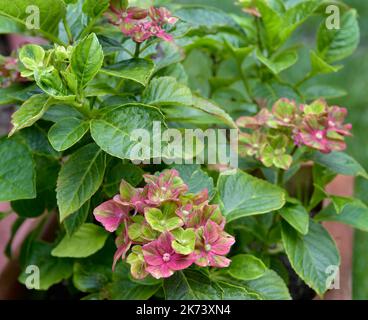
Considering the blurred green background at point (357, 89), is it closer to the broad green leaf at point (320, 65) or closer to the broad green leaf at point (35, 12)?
the broad green leaf at point (320, 65)

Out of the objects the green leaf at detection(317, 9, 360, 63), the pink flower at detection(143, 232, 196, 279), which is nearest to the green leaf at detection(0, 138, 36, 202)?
the pink flower at detection(143, 232, 196, 279)

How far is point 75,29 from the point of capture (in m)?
1.04

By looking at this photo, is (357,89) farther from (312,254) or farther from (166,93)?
(166,93)

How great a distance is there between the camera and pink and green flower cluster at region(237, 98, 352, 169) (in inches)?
39.1

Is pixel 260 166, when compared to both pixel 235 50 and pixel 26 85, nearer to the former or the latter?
pixel 235 50

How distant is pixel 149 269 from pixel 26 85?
1.50ft

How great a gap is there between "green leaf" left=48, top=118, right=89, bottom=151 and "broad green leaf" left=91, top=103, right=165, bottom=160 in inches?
0.8

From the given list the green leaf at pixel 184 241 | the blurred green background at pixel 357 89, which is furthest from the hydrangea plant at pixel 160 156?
the blurred green background at pixel 357 89

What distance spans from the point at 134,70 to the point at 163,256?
30cm

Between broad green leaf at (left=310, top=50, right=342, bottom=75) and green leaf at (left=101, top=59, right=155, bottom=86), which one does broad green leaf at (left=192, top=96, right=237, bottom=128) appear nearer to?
green leaf at (left=101, top=59, right=155, bottom=86)

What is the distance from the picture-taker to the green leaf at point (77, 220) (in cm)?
96

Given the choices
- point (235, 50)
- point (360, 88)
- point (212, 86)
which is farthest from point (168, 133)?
point (360, 88)

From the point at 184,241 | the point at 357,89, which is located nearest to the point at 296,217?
the point at 184,241

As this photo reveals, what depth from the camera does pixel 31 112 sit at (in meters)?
0.83
